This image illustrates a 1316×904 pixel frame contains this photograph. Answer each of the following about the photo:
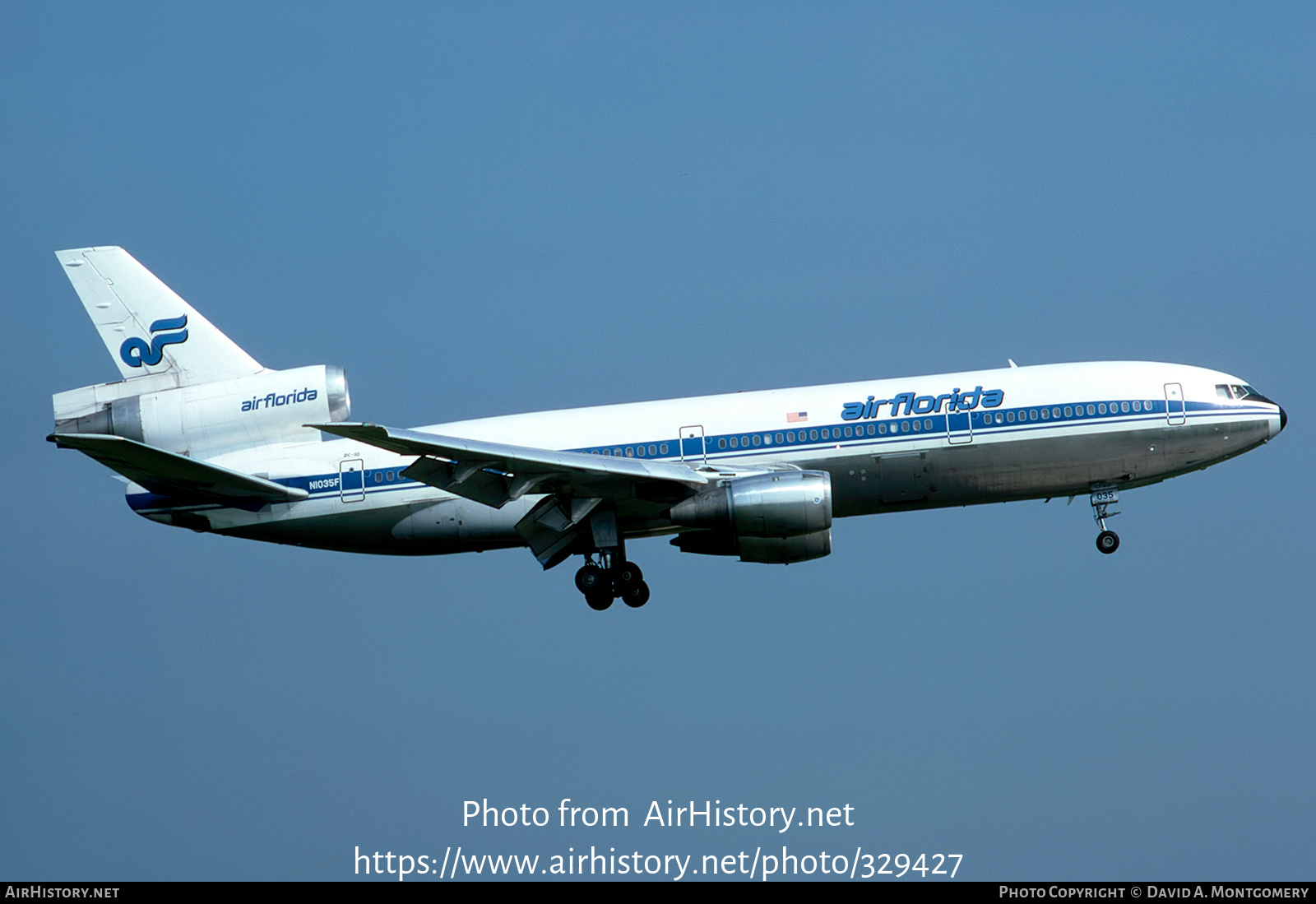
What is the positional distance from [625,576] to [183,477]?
10817mm

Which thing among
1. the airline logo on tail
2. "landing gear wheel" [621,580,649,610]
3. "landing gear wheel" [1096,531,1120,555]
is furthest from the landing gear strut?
the airline logo on tail

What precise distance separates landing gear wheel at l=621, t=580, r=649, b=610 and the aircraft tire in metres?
0.59

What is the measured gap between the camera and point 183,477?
3956 centimetres

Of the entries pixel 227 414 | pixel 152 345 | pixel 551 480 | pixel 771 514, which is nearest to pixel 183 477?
pixel 227 414

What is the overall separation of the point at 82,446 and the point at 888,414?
18.4 m

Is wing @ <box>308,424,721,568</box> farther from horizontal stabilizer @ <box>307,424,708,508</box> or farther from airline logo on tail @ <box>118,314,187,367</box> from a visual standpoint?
airline logo on tail @ <box>118,314,187,367</box>

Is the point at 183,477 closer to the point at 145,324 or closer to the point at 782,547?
the point at 145,324

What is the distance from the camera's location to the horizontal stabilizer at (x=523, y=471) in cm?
3475

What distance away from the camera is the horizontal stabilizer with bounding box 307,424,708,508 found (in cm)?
3475

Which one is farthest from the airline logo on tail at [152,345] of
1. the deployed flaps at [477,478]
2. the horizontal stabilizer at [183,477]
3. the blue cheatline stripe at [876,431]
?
the blue cheatline stripe at [876,431]

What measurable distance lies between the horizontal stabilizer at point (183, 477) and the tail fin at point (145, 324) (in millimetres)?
3248

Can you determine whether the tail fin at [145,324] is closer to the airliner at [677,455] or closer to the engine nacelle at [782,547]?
the airliner at [677,455]

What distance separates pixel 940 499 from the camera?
40.0m

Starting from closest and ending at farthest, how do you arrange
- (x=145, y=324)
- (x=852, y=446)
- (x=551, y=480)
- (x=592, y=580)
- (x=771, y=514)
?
(x=771, y=514)
(x=551, y=480)
(x=852, y=446)
(x=592, y=580)
(x=145, y=324)
